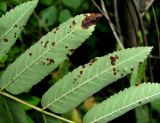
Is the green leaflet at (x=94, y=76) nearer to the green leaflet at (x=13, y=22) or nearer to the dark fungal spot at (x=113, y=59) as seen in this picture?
the dark fungal spot at (x=113, y=59)

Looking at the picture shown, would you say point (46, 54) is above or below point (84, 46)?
above

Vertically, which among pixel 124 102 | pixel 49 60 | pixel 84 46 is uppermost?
pixel 49 60

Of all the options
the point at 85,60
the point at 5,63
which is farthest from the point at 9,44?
the point at 85,60

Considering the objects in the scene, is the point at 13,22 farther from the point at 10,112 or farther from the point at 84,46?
the point at 84,46

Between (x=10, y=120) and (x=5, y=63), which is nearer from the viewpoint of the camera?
(x=10, y=120)

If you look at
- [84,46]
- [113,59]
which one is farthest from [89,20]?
[84,46]

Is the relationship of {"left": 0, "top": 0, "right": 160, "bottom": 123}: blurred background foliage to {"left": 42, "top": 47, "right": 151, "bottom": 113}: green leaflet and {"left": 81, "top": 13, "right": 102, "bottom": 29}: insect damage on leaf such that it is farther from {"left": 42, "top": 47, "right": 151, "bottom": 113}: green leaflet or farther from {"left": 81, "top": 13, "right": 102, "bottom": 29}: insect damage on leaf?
{"left": 81, "top": 13, "right": 102, "bottom": 29}: insect damage on leaf

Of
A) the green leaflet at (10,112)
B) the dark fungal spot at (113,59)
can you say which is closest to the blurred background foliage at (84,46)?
the green leaflet at (10,112)

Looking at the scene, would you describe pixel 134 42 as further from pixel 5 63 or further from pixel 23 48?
pixel 5 63
